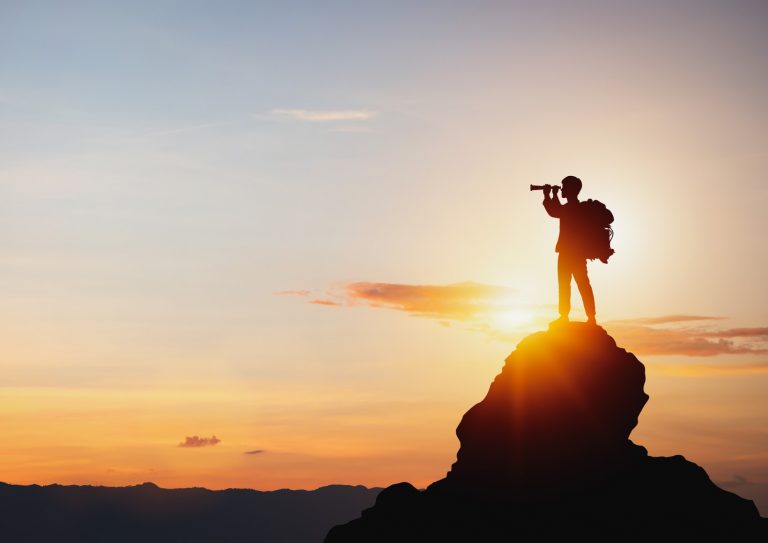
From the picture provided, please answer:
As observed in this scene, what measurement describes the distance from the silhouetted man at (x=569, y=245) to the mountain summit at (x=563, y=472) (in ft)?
3.86

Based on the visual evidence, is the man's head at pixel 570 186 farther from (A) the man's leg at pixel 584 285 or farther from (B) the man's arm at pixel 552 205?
(A) the man's leg at pixel 584 285

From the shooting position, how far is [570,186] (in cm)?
4228

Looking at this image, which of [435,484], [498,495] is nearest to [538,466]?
[498,495]

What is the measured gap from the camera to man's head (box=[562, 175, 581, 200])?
42.3m

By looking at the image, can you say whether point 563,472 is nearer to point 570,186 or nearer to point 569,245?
point 569,245

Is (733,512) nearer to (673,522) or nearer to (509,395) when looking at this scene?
(673,522)

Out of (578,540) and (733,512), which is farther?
(733,512)

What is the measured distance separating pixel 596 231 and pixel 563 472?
9670mm

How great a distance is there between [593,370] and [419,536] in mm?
9539

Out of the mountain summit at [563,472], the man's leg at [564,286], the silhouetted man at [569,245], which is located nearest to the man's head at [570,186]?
the silhouetted man at [569,245]

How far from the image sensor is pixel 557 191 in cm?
4228

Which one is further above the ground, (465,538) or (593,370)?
(593,370)

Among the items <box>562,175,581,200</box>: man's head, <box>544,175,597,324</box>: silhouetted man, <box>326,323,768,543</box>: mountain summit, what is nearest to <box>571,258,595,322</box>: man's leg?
<box>544,175,597,324</box>: silhouetted man

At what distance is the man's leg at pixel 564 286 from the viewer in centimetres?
4222
